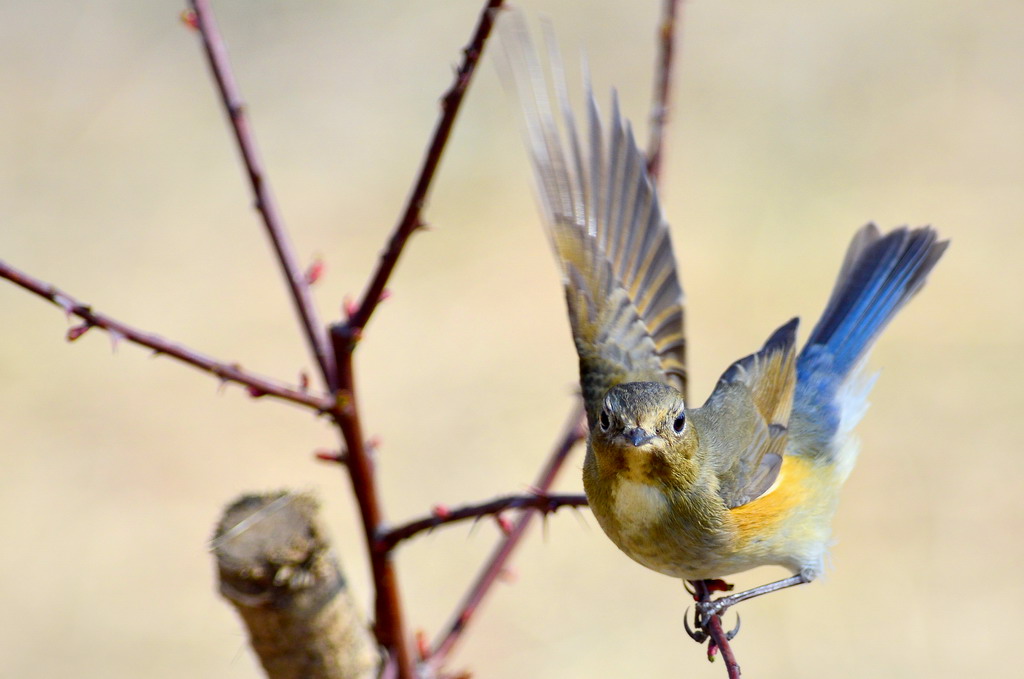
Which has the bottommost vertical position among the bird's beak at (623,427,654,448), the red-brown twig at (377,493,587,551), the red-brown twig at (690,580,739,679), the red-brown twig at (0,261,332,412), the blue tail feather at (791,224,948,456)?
the red-brown twig at (690,580,739,679)

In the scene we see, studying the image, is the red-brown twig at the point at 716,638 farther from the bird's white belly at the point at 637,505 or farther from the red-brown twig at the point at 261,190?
the red-brown twig at the point at 261,190

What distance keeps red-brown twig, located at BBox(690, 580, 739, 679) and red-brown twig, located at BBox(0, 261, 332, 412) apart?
96cm

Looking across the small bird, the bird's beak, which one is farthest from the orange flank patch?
the bird's beak

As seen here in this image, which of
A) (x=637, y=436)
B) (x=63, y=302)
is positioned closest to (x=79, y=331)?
(x=63, y=302)

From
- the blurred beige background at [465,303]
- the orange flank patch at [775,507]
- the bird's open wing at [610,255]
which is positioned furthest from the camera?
the blurred beige background at [465,303]

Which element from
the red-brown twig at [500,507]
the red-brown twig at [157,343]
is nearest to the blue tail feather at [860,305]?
the red-brown twig at [500,507]

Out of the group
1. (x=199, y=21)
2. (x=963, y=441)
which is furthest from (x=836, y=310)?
(x=963, y=441)

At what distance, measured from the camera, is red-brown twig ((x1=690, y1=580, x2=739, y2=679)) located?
2174 millimetres

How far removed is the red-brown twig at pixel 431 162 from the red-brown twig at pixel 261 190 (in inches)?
→ 8.6

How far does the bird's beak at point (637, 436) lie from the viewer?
267 cm

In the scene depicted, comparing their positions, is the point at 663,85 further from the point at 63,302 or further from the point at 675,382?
the point at 63,302

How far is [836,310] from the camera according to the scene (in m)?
3.87

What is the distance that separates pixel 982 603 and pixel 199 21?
18.7 feet

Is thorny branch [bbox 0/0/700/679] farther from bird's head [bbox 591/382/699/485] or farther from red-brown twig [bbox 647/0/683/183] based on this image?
bird's head [bbox 591/382/699/485]
